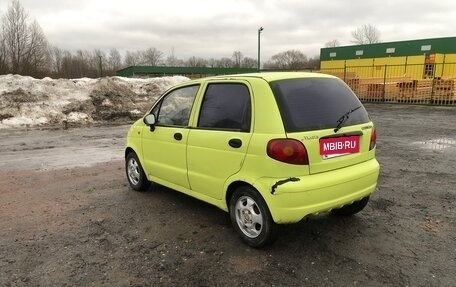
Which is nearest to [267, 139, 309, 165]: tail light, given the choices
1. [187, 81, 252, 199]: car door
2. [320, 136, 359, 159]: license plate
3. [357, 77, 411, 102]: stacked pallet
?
[320, 136, 359, 159]: license plate

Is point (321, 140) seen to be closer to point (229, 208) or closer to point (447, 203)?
point (229, 208)

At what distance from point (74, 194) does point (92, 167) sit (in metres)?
1.86

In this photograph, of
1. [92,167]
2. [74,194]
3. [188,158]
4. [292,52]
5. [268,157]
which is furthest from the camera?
[292,52]

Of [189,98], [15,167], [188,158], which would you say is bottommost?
[15,167]

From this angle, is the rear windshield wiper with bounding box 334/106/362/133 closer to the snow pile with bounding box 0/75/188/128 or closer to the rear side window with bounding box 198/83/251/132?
the rear side window with bounding box 198/83/251/132

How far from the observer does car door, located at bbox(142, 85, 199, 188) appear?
15.4 feet

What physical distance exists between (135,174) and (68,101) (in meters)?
13.8

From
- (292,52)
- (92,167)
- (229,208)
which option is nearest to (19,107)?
(92,167)

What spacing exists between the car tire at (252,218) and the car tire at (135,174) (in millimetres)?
2168

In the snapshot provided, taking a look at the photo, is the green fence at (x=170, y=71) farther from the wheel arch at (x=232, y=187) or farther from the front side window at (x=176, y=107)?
the wheel arch at (x=232, y=187)

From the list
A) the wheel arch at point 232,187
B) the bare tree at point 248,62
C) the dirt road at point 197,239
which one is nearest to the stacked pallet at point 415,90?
the dirt road at point 197,239

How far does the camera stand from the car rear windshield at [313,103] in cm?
363

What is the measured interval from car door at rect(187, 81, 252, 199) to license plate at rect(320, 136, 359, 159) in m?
0.72

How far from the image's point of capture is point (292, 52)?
106 meters
